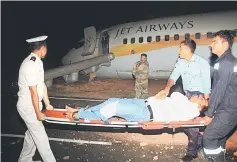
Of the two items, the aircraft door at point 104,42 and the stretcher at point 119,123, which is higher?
the aircraft door at point 104,42

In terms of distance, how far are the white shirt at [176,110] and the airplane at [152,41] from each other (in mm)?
7285

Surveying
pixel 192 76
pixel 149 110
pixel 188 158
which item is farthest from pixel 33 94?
pixel 188 158

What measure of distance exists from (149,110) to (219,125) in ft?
4.64

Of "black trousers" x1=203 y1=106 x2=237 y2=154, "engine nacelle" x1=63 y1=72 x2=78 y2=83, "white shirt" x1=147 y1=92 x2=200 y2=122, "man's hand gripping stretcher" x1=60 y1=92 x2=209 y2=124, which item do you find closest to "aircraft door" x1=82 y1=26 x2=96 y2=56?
"engine nacelle" x1=63 y1=72 x2=78 y2=83

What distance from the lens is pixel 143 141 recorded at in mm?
6957

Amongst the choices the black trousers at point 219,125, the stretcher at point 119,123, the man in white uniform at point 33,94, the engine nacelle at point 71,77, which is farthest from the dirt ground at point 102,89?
the black trousers at point 219,125

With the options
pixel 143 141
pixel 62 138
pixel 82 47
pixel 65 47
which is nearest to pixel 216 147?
pixel 143 141

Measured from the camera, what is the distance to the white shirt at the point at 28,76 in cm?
473

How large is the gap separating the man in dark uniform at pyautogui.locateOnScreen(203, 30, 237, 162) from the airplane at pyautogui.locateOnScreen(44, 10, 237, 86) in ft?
25.5

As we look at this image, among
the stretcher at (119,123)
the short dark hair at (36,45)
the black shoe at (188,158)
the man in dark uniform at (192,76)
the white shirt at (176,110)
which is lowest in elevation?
the black shoe at (188,158)

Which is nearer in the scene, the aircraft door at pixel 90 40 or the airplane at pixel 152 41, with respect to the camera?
the airplane at pixel 152 41

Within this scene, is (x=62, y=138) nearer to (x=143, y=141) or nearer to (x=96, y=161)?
(x=96, y=161)

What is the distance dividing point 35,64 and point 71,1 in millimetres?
32607

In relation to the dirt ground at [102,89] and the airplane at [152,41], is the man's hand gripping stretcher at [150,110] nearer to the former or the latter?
the dirt ground at [102,89]
